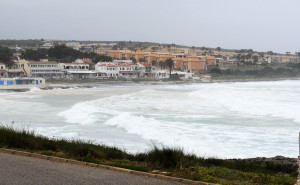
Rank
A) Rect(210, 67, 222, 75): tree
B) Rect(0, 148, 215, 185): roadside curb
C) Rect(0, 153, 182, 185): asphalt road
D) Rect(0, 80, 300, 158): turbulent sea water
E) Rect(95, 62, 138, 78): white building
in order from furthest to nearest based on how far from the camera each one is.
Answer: Rect(210, 67, 222, 75): tree, Rect(95, 62, 138, 78): white building, Rect(0, 80, 300, 158): turbulent sea water, Rect(0, 148, 215, 185): roadside curb, Rect(0, 153, 182, 185): asphalt road

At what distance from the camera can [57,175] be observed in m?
5.76

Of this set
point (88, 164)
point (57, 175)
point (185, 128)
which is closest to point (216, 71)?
point (185, 128)

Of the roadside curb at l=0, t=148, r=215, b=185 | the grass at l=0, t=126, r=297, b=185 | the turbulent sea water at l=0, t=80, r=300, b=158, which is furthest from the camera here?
the turbulent sea water at l=0, t=80, r=300, b=158

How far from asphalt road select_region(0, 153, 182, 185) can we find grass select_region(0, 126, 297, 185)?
43 cm

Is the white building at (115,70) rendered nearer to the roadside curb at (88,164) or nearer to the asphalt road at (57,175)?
the roadside curb at (88,164)

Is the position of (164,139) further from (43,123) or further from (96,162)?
(96,162)

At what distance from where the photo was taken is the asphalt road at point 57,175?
5484 millimetres

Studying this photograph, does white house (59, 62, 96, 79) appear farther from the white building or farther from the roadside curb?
the roadside curb

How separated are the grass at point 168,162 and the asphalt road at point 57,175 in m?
0.43

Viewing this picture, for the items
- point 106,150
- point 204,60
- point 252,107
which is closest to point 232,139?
point 106,150

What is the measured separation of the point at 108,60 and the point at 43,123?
198ft

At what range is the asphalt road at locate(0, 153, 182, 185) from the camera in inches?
216

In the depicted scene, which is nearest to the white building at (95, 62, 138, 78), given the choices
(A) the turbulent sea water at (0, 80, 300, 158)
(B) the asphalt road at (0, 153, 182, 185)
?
(A) the turbulent sea water at (0, 80, 300, 158)

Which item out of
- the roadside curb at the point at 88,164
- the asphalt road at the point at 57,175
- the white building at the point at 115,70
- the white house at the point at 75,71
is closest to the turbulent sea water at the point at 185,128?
the roadside curb at the point at 88,164
